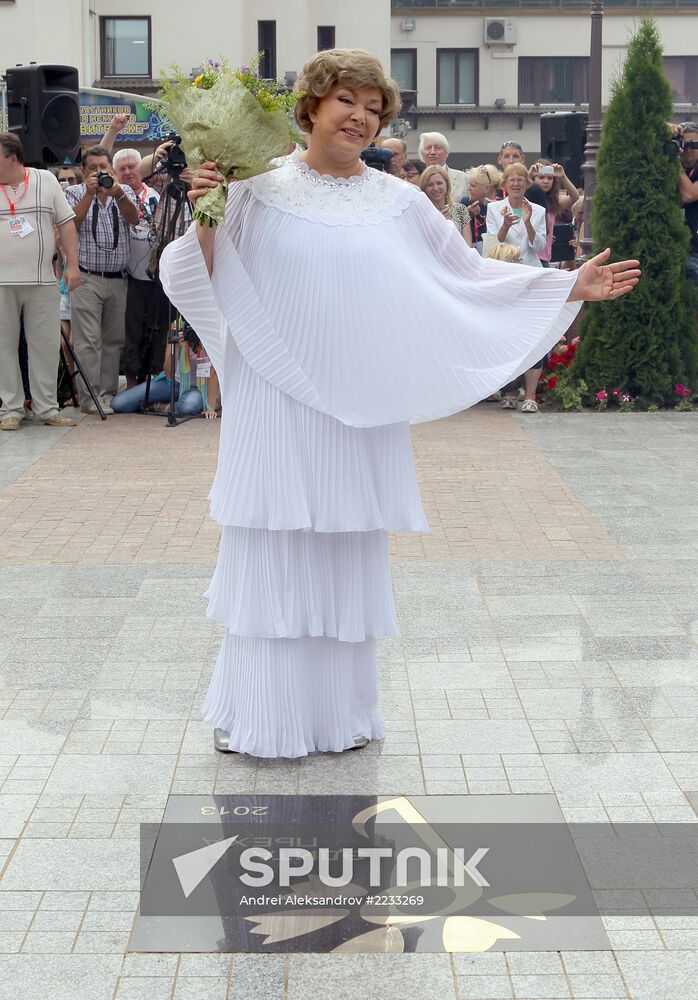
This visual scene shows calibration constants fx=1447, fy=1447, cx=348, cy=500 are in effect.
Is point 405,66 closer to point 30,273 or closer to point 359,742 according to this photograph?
point 30,273

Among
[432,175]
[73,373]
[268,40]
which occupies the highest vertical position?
[268,40]

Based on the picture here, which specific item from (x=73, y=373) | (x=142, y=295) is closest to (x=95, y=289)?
(x=142, y=295)

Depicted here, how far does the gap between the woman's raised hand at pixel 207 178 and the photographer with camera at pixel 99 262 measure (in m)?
8.47

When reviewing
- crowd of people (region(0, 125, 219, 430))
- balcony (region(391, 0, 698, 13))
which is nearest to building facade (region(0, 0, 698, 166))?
balcony (region(391, 0, 698, 13))

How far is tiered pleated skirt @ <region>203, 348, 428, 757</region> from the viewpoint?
452 centimetres

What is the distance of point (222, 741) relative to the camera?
480 centimetres

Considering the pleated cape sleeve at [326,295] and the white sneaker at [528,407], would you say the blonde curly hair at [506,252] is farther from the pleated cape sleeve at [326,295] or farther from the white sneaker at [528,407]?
the pleated cape sleeve at [326,295]

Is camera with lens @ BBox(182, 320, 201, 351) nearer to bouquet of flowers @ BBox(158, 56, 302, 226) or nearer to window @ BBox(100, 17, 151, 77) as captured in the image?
bouquet of flowers @ BBox(158, 56, 302, 226)

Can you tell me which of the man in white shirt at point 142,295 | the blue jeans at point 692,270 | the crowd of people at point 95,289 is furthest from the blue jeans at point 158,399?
the blue jeans at point 692,270

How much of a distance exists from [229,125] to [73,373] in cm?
939

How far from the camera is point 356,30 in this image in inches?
1577

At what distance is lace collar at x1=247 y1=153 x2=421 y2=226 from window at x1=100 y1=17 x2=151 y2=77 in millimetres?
36480

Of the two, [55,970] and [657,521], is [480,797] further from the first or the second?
[657,521]

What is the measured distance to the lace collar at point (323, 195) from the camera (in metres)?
4.45
